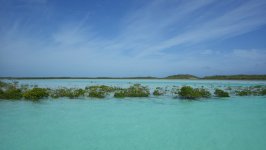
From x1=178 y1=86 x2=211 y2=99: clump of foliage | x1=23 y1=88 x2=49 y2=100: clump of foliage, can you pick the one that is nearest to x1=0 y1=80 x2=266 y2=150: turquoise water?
x1=23 y1=88 x2=49 y2=100: clump of foliage

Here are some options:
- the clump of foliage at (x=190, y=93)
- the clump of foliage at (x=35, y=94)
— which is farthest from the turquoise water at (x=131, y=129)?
the clump of foliage at (x=190, y=93)

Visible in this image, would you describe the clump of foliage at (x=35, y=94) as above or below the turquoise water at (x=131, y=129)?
above

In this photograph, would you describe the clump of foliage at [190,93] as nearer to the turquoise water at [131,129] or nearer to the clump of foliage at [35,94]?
the turquoise water at [131,129]

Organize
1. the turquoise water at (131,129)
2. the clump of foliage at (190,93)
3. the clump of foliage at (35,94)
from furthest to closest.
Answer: the clump of foliage at (190,93)
the clump of foliage at (35,94)
the turquoise water at (131,129)

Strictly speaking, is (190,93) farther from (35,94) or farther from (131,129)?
(35,94)

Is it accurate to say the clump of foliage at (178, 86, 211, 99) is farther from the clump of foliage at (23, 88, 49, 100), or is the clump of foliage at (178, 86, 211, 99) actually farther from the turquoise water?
the clump of foliage at (23, 88, 49, 100)

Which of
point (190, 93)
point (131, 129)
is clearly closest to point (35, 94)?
point (131, 129)

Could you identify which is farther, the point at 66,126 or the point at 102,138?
the point at 66,126

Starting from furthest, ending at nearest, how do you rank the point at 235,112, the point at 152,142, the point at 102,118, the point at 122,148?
the point at 235,112 → the point at 102,118 → the point at 152,142 → the point at 122,148

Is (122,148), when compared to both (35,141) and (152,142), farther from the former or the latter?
(35,141)

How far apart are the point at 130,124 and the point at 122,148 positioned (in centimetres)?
274

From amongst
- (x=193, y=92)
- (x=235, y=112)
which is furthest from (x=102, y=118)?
(x=193, y=92)

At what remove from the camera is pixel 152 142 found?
6953mm

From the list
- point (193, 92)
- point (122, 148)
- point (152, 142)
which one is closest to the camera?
point (122, 148)
